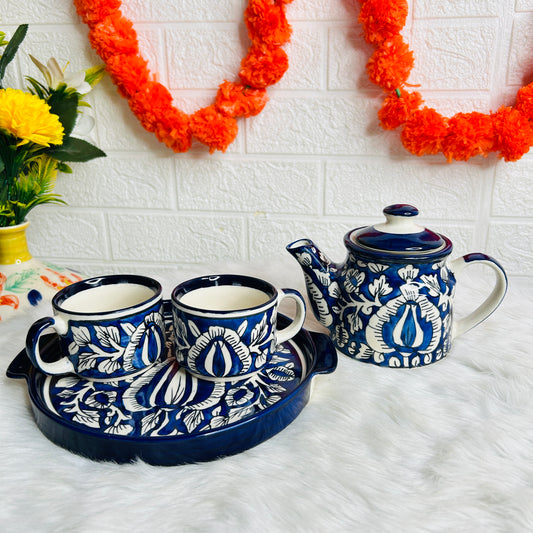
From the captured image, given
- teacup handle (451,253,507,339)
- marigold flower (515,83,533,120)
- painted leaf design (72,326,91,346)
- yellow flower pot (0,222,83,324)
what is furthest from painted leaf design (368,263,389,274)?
yellow flower pot (0,222,83,324)

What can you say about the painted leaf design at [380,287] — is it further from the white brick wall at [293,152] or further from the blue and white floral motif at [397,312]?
the white brick wall at [293,152]

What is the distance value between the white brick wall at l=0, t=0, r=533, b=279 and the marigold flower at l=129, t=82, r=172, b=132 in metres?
0.03

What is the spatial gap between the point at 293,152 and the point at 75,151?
40cm

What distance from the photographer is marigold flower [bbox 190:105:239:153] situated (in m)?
0.88

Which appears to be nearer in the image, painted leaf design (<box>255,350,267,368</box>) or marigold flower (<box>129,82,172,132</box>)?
painted leaf design (<box>255,350,267,368</box>)

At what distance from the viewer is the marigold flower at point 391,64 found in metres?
0.80

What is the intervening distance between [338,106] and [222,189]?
26cm

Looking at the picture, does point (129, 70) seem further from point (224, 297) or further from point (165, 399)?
point (165, 399)

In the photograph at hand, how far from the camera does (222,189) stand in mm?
975

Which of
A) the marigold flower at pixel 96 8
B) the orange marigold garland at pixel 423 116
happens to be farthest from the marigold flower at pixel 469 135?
the marigold flower at pixel 96 8

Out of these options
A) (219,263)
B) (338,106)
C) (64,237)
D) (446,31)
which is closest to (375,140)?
(338,106)

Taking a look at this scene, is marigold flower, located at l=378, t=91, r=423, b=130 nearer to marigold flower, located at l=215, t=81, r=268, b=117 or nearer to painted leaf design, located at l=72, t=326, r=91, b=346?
marigold flower, located at l=215, t=81, r=268, b=117

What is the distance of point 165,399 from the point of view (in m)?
0.53

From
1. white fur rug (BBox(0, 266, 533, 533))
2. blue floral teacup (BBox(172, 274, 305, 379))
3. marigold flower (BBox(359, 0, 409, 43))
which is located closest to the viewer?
white fur rug (BBox(0, 266, 533, 533))
